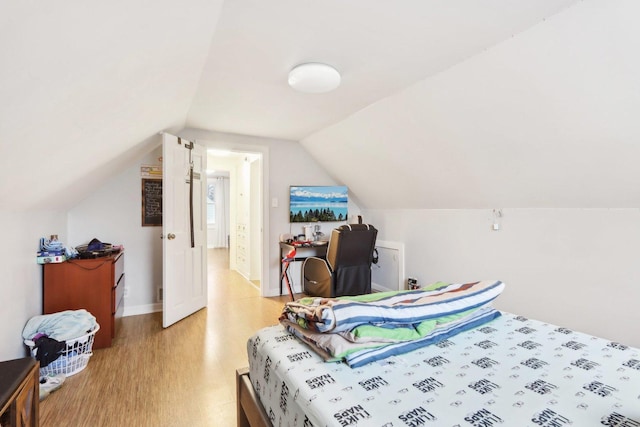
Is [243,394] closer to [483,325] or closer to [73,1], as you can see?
[483,325]

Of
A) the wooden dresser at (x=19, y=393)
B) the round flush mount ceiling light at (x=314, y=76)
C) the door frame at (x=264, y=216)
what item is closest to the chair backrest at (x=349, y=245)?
the door frame at (x=264, y=216)

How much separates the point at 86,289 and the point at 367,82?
289 cm

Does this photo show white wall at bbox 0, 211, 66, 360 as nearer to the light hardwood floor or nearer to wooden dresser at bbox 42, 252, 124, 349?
wooden dresser at bbox 42, 252, 124, 349

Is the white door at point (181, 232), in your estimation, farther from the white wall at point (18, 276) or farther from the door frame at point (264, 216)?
the white wall at point (18, 276)

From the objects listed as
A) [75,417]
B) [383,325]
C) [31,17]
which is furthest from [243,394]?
[31,17]

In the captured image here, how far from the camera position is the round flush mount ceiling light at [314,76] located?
2.08 metres

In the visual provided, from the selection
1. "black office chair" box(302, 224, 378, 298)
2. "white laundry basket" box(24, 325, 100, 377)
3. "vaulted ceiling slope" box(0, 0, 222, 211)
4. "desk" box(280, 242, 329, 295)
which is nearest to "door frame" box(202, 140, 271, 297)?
"desk" box(280, 242, 329, 295)

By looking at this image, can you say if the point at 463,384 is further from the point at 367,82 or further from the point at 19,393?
the point at 367,82

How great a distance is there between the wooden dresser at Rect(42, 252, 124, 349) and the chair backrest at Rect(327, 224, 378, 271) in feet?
6.85

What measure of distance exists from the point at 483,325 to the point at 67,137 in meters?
2.36

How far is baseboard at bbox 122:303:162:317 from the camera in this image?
3432 millimetres

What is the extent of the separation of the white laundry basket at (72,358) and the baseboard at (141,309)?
1218 millimetres

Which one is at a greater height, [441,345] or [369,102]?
[369,102]

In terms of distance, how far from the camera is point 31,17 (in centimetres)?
78
